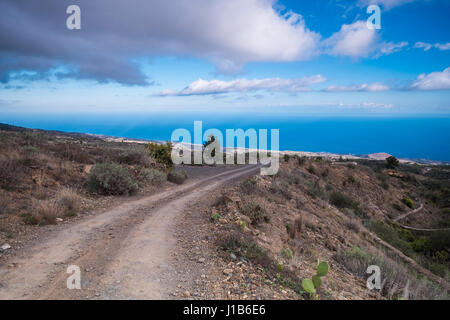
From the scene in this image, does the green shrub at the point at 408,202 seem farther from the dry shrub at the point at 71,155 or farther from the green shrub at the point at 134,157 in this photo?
the dry shrub at the point at 71,155

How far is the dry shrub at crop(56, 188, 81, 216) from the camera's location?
7758 millimetres

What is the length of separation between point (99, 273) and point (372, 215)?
1908cm

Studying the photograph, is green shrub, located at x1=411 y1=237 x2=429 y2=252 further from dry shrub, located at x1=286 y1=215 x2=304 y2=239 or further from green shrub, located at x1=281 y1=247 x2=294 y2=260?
green shrub, located at x1=281 y1=247 x2=294 y2=260

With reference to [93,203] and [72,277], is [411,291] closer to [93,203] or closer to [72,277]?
[72,277]

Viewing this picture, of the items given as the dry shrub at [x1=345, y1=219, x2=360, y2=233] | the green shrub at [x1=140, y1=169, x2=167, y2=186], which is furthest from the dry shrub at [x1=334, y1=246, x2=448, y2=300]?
the green shrub at [x1=140, y1=169, x2=167, y2=186]

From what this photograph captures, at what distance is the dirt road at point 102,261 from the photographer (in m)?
3.87

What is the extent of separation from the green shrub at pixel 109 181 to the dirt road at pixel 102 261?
2444 millimetres

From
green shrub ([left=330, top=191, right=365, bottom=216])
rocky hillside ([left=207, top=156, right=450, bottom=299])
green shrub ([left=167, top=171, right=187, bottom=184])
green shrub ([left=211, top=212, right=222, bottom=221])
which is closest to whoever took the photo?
rocky hillside ([left=207, top=156, right=450, bottom=299])

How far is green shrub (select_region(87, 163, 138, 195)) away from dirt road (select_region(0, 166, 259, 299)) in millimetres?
2444

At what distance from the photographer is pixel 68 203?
26.7 ft

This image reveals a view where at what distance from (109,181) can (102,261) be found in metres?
6.16

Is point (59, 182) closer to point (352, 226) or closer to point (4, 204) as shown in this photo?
point (4, 204)

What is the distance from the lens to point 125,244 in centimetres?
578
